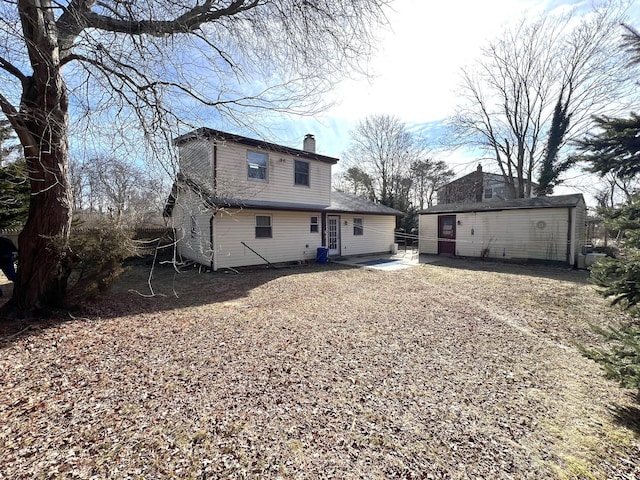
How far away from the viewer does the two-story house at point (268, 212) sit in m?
9.73

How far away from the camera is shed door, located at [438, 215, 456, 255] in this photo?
1457cm

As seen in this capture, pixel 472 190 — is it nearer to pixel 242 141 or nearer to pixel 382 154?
pixel 382 154

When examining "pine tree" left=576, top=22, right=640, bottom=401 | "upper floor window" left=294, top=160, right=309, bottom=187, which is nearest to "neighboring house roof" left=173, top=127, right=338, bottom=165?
"upper floor window" left=294, top=160, right=309, bottom=187

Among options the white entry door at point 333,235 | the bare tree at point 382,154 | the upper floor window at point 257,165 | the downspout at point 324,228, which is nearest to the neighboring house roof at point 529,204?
the white entry door at point 333,235

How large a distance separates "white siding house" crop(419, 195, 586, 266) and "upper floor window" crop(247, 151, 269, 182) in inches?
382

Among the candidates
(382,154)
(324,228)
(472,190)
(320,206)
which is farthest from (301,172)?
(472,190)

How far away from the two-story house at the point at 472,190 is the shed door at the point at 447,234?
13.3 meters

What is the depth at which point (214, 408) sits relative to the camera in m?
2.49

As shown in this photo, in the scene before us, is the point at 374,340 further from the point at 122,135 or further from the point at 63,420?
the point at 122,135

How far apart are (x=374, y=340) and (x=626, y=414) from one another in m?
2.58

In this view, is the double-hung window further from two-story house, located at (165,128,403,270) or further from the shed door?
the shed door

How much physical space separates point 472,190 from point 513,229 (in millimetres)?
15994

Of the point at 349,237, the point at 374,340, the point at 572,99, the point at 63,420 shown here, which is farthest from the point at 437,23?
the point at 572,99

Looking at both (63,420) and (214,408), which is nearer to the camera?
(63,420)
